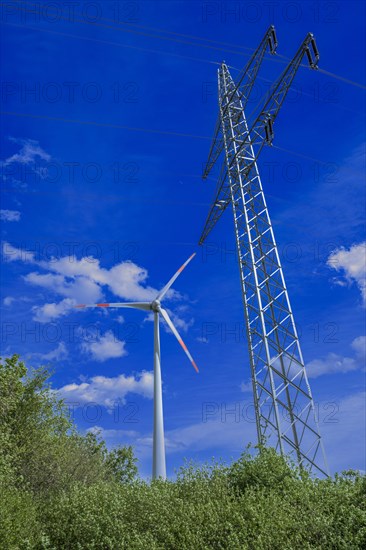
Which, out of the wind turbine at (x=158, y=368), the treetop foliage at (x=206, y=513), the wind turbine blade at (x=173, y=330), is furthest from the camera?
the wind turbine blade at (x=173, y=330)

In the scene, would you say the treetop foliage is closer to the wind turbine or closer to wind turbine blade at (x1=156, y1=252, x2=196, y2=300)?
the wind turbine

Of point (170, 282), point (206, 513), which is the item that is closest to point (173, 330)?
point (170, 282)

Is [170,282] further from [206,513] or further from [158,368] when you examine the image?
[206,513]

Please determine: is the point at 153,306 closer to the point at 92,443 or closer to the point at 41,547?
the point at 41,547

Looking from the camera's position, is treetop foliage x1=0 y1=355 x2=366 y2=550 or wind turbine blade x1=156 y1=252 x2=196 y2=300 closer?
treetop foliage x1=0 y1=355 x2=366 y2=550

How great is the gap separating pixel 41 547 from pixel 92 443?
113 ft

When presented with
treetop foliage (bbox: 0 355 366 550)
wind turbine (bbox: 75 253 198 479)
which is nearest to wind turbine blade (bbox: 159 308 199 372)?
wind turbine (bbox: 75 253 198 479)

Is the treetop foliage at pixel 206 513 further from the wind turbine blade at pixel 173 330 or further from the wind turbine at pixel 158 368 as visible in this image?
the wind turbine blade at pixel 173 330

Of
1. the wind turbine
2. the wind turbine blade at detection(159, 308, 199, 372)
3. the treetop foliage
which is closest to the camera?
the treetop foliage

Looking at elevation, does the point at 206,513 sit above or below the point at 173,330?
below

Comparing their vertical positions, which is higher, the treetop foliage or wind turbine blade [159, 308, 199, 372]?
wind turbine blade [159, 308, 199, 372]

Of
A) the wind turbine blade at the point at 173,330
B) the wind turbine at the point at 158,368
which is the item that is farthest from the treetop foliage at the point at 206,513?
the wind turbine blade at the point at 173,330

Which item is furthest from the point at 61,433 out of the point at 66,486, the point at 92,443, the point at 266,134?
the point at 266,134

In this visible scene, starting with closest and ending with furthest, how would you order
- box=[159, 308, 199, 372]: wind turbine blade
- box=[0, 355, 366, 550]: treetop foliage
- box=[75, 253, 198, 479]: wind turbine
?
box=[0, 355, 366, 550]: treetop foliage
box=[75, 253, 198, 479]: wind turbine
box=[159, 308, 199, 372]: wind turbine blade
